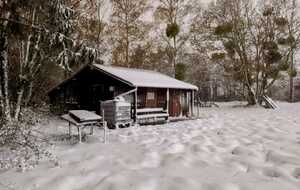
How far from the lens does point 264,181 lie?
15.1 feet

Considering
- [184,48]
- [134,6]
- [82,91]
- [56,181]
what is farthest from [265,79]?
[56,181]

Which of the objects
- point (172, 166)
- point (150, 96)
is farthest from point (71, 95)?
point (172, 166)

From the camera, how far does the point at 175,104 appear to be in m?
17.9

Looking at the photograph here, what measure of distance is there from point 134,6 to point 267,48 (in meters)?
12.3

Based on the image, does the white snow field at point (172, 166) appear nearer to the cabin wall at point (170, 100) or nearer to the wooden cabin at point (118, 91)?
the wooden cabin at point (118, 91)

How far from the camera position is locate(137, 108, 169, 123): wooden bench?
1444 centimetres

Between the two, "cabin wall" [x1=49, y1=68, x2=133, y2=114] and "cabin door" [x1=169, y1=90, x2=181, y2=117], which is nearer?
"cabin wall" [x1=49, y1=68, x2=133, y2=114]

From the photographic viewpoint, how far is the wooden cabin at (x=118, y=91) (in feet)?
48.8

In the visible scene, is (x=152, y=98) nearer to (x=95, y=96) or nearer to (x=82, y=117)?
(x=95, y=96)

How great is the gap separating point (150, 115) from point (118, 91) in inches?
82.2

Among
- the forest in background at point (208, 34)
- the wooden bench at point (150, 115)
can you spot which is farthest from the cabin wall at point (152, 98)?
the forest in background at point (208, 34)

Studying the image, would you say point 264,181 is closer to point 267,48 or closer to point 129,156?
point 129,156

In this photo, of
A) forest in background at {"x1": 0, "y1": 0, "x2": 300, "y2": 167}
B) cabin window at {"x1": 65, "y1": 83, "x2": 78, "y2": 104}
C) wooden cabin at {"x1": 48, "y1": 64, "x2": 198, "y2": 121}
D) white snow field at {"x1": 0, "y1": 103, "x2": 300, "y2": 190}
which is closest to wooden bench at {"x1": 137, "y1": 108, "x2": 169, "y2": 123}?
wooden cabin at {"x1": 48, "y1": 64, "x2": 198, "y2": 121}

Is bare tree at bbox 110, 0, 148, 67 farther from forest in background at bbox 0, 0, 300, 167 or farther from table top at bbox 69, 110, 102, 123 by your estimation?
table top at bbox 69, 110, 102, 123
